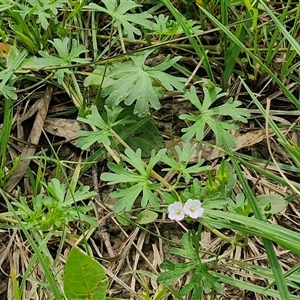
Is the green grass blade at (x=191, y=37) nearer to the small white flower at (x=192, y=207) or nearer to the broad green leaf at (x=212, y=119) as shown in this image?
the broad green leaf at (x=212, y=119)

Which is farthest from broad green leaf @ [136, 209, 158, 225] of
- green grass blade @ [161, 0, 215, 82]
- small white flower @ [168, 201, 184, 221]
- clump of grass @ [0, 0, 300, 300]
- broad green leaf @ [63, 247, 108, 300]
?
green grass blade @ [161, 0, 215, 82]

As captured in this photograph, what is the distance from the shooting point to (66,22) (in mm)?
1936

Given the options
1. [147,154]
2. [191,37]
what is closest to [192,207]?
[147,154]

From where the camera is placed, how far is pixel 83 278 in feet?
4.48

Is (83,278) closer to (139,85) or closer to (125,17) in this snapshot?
(139,85)

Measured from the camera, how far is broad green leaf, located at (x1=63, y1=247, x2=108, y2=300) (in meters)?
1.34

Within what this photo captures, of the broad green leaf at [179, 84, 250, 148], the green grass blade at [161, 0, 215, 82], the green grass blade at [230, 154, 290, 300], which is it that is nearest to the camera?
the green grass blade at [230, 154, 290, 300]

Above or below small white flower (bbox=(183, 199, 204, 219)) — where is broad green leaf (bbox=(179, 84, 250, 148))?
above

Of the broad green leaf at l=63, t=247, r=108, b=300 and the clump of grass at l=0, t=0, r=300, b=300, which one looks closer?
the broad green leaf at l=63, t=247, r=108, b=300

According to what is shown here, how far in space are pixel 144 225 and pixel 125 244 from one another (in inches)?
3.3

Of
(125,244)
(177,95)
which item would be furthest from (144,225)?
(177,95)

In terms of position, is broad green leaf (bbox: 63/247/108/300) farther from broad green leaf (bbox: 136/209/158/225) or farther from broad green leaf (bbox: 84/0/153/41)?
broad green leaf (bbox: 84/0/153/41)

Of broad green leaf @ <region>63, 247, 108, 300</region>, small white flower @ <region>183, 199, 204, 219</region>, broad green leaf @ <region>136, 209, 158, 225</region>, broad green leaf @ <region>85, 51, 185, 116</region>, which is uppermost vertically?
broad green leaf @ <region>85, 51, 185, 116</region>

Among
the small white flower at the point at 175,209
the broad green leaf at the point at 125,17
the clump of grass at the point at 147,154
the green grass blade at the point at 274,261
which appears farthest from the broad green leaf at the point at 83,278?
the broad green leaf at the point at 125,17
